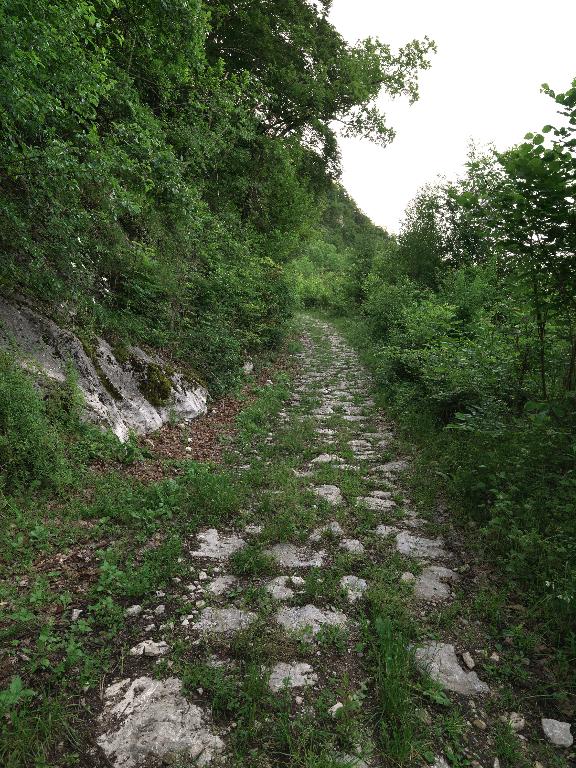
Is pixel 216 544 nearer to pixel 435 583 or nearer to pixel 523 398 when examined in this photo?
pixel 435 583

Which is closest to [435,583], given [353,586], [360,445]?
[353,586]

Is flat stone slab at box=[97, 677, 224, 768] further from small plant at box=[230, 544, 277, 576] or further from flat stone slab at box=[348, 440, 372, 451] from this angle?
flat stone slab at box=[348, 440, 372, 451]

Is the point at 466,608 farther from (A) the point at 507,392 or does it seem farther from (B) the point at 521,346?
(B) the point at 521,346

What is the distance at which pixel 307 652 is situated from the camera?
2982 mm

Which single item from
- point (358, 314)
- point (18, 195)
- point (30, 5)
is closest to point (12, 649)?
point (18, 195)

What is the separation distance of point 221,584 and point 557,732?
2.52m

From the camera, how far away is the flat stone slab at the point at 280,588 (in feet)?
11.6

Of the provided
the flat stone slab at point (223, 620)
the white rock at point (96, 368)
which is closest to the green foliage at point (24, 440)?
the white rock at point (96, 368)

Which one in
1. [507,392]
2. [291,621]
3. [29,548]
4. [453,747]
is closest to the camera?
[453,747]

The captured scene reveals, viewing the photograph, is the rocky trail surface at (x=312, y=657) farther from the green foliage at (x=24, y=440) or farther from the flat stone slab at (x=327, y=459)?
the green foliage at (x=24, y=440)

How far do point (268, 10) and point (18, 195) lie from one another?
14.0m

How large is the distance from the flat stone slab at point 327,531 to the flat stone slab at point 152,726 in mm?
2010

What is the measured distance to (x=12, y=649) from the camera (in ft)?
9.10

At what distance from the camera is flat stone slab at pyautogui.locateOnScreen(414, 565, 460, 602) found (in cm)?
360
